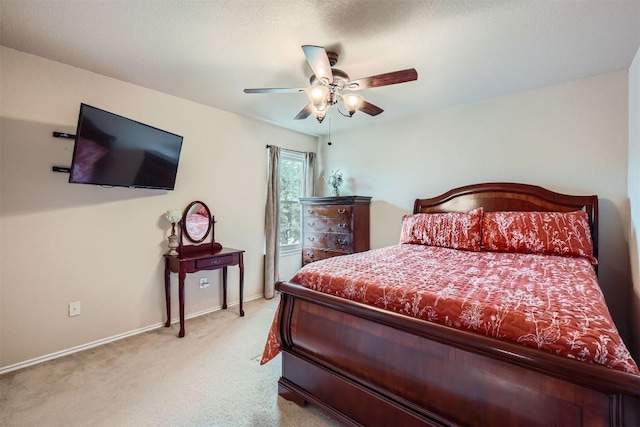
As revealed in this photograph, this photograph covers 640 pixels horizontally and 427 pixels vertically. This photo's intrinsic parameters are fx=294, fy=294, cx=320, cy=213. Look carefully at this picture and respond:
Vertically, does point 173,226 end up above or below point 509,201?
below

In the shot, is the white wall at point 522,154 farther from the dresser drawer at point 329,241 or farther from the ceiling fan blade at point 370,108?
the ceiling fan blade at point 370,108

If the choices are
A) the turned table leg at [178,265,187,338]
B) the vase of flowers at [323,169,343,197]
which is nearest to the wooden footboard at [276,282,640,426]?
the turned table leg at [178,265,187,338]

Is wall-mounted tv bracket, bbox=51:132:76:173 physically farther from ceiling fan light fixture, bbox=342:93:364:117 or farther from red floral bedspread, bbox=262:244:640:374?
ceiling fan light fixture, bbox=342:93:364:117

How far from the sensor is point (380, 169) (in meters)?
4.27

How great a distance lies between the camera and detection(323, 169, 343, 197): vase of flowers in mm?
4566

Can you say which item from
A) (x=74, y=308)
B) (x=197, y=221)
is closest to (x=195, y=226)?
(x=197, y=221)

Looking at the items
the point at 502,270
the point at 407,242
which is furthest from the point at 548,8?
the point at 407,242

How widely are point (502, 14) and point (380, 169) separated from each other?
2.49 meters

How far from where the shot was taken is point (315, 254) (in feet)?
14.2

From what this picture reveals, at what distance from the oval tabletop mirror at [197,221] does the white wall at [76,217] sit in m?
0.09

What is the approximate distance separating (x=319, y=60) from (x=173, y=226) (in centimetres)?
237

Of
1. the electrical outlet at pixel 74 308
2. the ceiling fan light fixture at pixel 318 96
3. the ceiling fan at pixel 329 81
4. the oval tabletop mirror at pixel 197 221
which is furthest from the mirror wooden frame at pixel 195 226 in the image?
the ceiling fan light fixture at pixel 318 96

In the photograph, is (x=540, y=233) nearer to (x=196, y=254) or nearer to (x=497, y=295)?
(x=497, y=295)

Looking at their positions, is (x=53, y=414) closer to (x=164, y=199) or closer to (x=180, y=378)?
(x=180, y=378)
